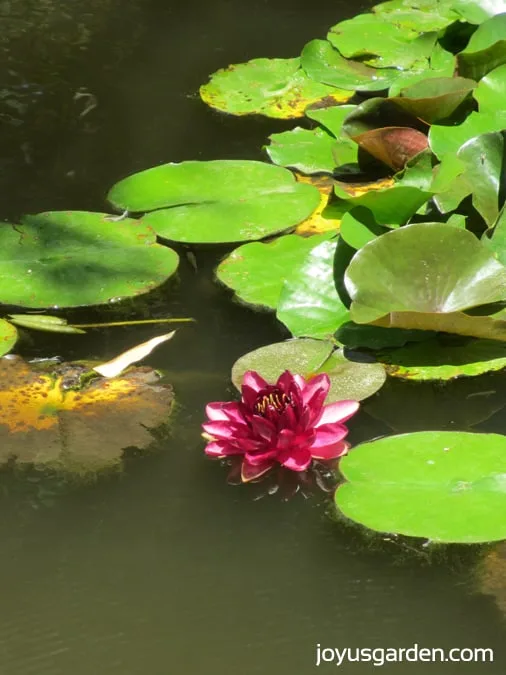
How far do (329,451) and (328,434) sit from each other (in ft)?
0.08

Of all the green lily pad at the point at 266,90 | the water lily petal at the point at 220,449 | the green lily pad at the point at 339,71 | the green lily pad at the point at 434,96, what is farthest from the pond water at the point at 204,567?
the green lily pad at the point at 339,71

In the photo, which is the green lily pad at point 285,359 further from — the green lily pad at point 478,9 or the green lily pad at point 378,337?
the green lily pad at point 478,9

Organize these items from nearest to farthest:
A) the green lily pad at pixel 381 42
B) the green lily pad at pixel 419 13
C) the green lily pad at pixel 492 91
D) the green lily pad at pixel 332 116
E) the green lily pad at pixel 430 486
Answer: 1. the green lily pad at pixel 430 486
2. the green lily pad at pixel 492 91
3. the green lily pad at pixel 332 116
4. the green lily pad at pixel 381 42
5. the green lily pad at pixel 419 13

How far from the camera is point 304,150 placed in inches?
101

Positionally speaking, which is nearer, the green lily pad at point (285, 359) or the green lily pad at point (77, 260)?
the green lily pad at point (285, 359)

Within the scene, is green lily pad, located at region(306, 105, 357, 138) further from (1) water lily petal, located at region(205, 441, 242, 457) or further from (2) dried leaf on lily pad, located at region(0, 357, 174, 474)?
(1) water lily petal, located at region(205, 441, 242, 457)

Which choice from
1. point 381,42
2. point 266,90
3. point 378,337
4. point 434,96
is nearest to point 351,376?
point 378,337

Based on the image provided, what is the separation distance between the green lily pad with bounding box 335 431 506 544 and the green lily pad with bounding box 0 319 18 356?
0.66 metres

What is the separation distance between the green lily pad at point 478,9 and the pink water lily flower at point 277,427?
1.50 metres

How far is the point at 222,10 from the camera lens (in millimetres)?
3607

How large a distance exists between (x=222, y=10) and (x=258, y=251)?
176 cm

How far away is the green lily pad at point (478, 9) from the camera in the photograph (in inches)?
109

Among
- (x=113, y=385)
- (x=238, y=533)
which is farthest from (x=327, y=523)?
(x=113, y=385)

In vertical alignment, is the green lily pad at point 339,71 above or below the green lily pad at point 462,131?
below
